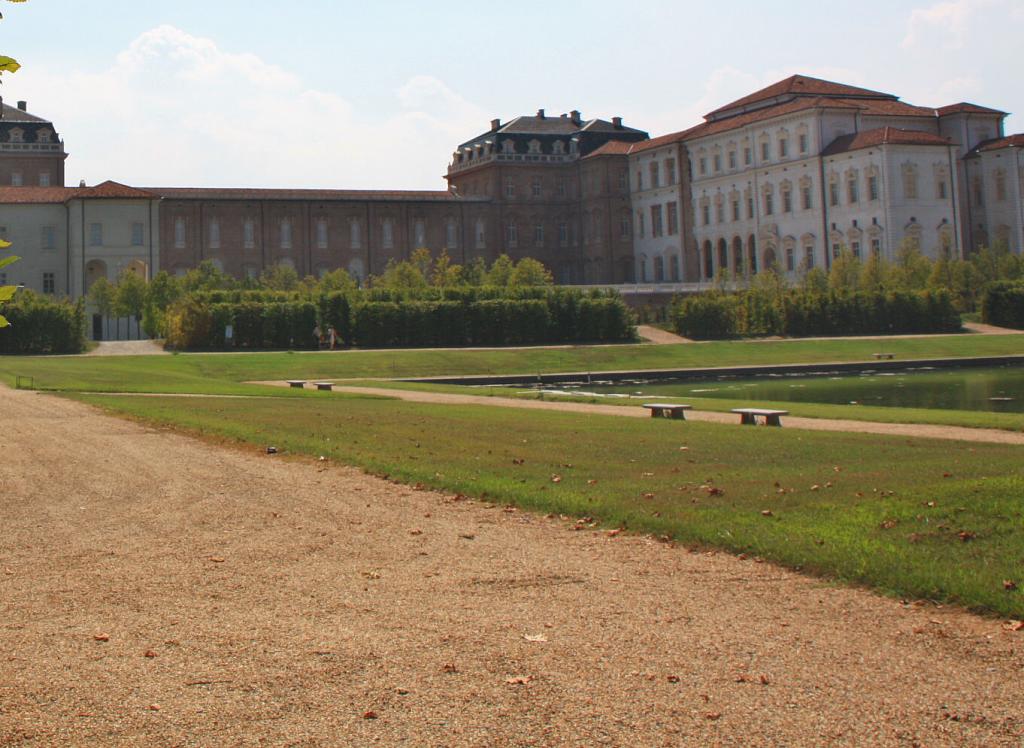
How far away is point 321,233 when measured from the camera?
306 feet

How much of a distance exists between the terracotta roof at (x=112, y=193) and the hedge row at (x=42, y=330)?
2623cm

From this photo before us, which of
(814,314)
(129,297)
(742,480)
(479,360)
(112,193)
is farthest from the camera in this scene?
(112,193)

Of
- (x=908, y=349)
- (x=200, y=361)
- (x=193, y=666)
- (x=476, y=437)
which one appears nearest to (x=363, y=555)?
(x=193, y=666)

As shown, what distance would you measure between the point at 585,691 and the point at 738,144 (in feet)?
305

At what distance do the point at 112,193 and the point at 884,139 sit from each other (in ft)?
160

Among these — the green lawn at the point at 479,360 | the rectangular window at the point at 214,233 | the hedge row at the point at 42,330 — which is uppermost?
the rectangular window at the point at 214,233

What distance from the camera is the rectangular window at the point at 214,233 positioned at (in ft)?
297

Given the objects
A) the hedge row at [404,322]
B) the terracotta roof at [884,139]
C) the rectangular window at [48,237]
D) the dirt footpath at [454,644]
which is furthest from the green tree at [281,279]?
the dirt footpath at [454,644]

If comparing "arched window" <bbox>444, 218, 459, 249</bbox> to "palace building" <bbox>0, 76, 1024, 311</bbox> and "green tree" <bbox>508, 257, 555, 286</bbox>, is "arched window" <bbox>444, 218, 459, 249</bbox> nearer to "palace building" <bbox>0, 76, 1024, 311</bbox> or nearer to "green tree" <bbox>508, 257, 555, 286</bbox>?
"palace building" <bbox>0, 76, 1024, 311</bbox>

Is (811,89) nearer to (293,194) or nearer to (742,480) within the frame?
(293,194)

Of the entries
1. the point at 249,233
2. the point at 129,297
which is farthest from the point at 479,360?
the point at 249,233

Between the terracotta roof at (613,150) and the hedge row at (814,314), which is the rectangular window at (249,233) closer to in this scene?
the terracotta roof at (613,150)

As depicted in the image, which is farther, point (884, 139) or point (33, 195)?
point (884, 139)

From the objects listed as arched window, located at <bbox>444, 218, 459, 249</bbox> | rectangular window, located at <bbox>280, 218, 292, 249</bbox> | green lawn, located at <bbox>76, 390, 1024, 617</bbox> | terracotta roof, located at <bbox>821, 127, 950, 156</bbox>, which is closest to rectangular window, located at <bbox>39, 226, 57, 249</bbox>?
rectangular window, located at <bbox>280, 218, 292, 249</bbox>
